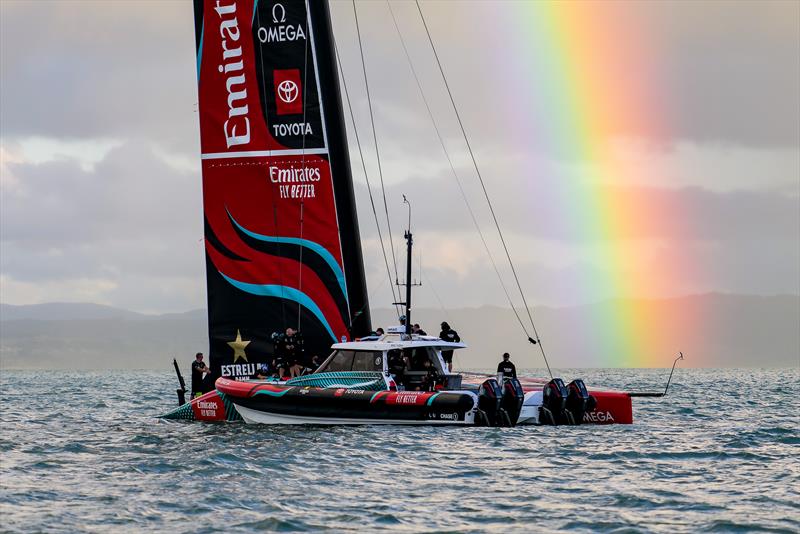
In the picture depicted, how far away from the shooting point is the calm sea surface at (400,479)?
44.3 feet

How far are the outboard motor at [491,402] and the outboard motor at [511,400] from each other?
25 cm

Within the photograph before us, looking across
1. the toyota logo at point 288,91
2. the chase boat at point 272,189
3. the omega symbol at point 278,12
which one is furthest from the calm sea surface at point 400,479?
the omega symbol at point 278,12

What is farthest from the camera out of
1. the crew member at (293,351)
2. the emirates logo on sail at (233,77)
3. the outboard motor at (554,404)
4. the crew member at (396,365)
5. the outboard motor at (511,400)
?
the emirates logo on sail at (233,77)

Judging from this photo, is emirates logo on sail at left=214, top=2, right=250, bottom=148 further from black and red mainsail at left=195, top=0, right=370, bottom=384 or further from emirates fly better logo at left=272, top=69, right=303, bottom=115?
emirates fly better logo at left=272, top=69, right=303, bottom=115

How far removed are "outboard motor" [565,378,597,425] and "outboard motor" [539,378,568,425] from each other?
104mm

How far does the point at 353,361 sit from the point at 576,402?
452 centimetres

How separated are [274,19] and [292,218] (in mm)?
4688

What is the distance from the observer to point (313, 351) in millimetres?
26562

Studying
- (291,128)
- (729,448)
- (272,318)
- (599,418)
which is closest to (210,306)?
(272,318)

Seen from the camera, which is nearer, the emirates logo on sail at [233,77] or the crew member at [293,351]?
the crew member at [293,351]

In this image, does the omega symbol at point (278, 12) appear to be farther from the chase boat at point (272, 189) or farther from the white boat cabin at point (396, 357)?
the white boat cabin at point (396, 357)

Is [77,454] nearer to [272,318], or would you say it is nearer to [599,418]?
[272,318]

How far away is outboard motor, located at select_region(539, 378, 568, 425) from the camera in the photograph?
74.8ft

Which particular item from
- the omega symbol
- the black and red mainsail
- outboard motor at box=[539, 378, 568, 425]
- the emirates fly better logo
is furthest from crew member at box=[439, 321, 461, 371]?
the omega symbol
